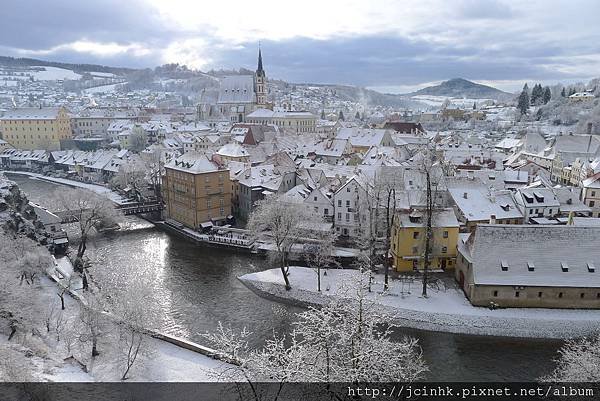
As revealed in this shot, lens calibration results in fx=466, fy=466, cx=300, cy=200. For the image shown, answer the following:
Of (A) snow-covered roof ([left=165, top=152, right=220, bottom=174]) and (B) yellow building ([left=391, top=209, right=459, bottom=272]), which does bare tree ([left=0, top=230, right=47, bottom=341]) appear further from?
(B) yellow building ([left=391, top=209, right=459, bottom=272])

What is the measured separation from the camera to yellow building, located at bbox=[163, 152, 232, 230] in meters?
49.9

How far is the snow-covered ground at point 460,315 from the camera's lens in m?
28.3

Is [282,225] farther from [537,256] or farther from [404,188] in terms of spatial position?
[404,188]

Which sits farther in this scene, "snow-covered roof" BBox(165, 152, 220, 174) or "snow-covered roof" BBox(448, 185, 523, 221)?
"snow-covered roof" BBox(165, 152, 220, 174)

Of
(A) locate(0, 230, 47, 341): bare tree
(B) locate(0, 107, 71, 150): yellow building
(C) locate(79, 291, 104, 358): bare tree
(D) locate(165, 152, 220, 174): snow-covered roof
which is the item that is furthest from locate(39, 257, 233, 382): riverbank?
Result: (B) locate(0, 107, 71, 150): yellow building

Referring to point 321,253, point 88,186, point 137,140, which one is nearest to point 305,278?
point 321,253

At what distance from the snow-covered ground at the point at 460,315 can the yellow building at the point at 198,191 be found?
1981 cm

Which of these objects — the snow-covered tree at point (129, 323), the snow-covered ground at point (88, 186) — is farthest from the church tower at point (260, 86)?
the snow-covered tree at point (129, 323)

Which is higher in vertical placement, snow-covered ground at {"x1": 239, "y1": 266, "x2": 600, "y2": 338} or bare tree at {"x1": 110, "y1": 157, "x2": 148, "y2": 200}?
bare tree at {"x1": 110, "y1": 157, "x2": 148, "y2": 200}

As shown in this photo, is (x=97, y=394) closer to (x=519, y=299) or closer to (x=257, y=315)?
(x=257, y=315)

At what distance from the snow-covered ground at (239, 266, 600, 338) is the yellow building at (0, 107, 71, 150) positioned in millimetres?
99440

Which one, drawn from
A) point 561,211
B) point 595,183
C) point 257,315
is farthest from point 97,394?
point 595,183

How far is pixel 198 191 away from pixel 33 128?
80.9 metres

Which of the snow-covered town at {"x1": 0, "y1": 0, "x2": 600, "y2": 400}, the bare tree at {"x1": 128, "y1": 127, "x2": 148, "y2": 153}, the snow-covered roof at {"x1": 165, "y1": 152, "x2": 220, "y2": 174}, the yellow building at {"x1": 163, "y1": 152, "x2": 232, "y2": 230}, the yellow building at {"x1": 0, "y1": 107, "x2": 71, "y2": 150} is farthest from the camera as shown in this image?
the yellow building at {"x1": 0, "y1": 107, "x2": 71, "y2": 150}
